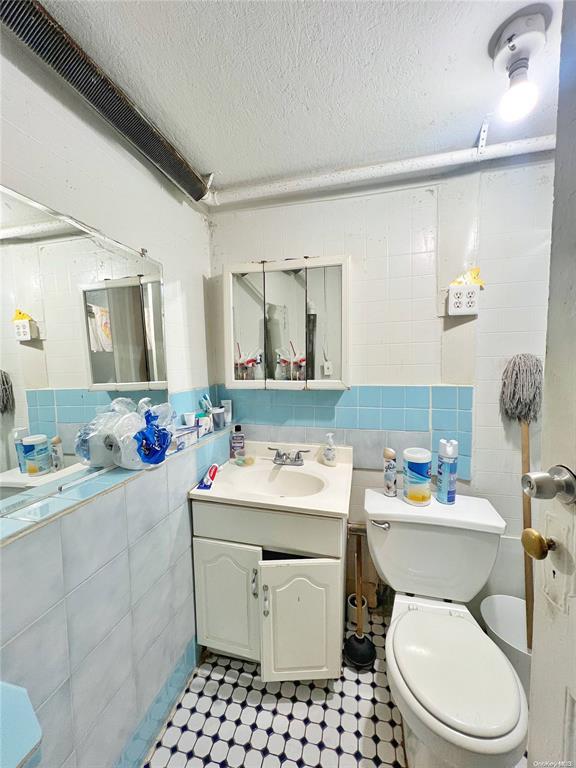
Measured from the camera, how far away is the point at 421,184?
1338 mm

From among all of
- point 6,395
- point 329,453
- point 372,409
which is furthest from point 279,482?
point 6,395

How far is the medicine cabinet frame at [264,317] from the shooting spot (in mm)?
1389

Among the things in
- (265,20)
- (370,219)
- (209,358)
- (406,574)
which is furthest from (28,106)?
(406,574)

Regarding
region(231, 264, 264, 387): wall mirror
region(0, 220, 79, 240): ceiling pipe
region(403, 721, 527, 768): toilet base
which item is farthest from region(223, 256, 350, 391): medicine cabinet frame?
region(403, 721, 527, 768): toilet base

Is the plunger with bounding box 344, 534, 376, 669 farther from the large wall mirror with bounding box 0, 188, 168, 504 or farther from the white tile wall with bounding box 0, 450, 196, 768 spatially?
the large wall mirror with bounding box 0, 188, 168, 504

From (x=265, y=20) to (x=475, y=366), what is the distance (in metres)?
1.42

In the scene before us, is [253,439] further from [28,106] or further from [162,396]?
[28,106]

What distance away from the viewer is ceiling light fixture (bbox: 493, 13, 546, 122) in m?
0.76

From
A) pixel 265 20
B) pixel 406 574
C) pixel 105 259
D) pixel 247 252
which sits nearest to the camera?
pixel 265 20

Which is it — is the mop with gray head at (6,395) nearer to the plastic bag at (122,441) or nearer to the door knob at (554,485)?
A: the plastic bag at (122,441)

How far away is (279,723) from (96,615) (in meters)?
0.85

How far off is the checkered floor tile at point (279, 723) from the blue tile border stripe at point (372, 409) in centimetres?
101

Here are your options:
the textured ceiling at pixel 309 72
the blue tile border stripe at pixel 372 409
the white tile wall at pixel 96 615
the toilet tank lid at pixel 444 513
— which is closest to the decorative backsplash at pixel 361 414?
the blue tile border stripe at pixel 372 409

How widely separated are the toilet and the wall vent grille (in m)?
1.69
